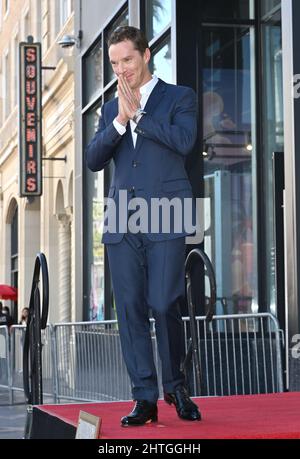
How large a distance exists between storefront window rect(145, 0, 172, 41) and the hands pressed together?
22.5ft

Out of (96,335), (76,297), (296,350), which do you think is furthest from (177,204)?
(76,297)

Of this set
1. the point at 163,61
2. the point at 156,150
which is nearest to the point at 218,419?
the point at 156,150

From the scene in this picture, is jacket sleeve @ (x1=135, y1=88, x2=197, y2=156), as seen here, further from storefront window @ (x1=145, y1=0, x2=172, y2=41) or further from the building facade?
the building facade

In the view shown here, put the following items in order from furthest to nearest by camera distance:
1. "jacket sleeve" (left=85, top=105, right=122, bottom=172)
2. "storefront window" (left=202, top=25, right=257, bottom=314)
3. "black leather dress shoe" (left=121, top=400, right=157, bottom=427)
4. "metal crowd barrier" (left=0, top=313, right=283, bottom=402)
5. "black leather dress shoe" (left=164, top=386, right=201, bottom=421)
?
"storefront window" (left=202, top=25, right=257, bottom=314)
"metal crowd barrier" (left=0, top=313, right=283, bottom=402)
"jacket sleeve" (left=85, top=105, right=122, bottom=172)
"black leather dress shoe" (left=164, top=386, right=201, bottom=421)
"black leather dress shoe" (left=121, top=400, right=157, bottom=427)

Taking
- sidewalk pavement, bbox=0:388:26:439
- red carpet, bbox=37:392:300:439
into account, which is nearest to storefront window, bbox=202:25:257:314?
sidewalk pavement, bbox=0:388:26:439

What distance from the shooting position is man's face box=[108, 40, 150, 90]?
512 centimetres

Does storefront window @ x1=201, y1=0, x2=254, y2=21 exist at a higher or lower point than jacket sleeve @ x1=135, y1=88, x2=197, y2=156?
higher

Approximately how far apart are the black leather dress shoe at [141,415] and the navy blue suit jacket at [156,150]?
2.69 feet

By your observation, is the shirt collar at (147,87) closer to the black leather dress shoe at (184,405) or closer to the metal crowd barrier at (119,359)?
the black leather dress shoe at (184,405)

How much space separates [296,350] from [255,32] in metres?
4.85

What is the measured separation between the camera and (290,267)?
27.9ft

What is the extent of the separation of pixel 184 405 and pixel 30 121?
65.5ft

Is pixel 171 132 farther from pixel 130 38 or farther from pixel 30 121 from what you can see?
pixel 30 121

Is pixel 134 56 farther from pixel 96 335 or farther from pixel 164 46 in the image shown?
pixel 96 335
